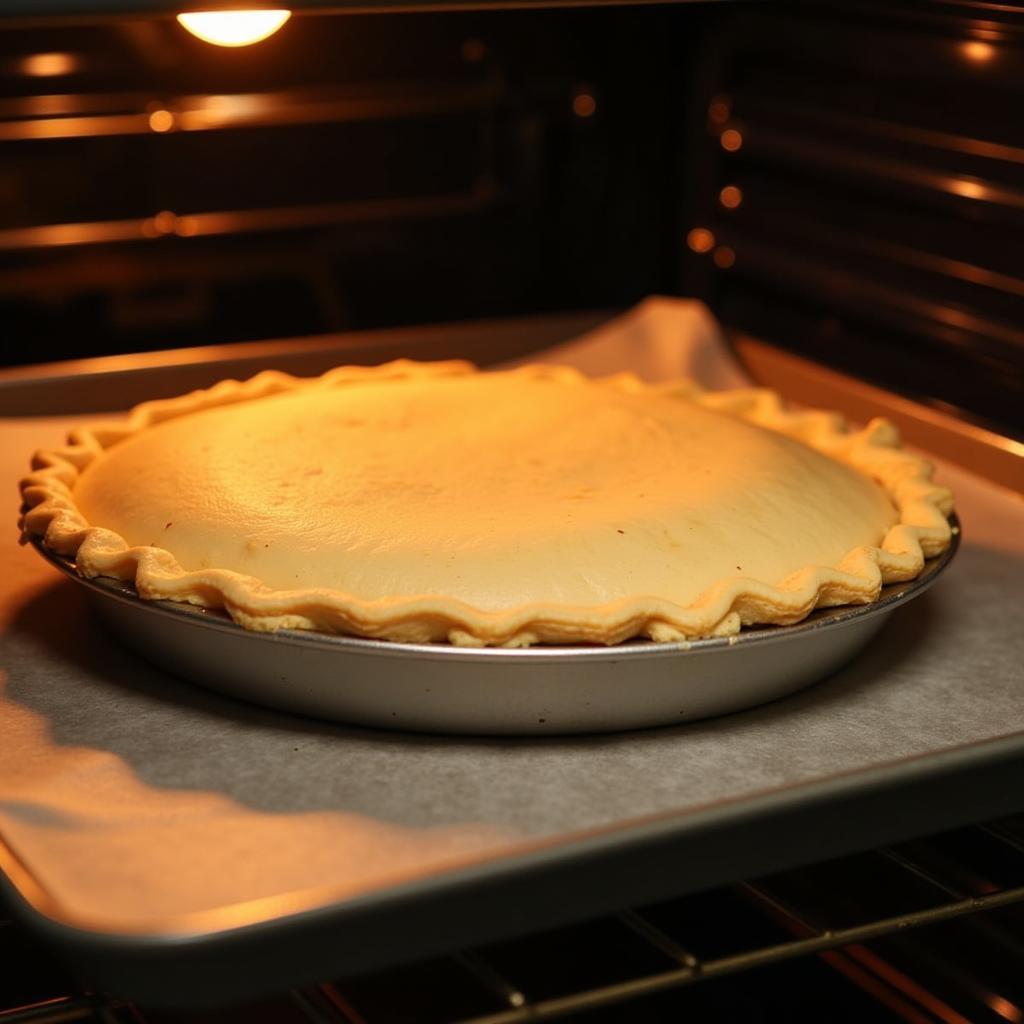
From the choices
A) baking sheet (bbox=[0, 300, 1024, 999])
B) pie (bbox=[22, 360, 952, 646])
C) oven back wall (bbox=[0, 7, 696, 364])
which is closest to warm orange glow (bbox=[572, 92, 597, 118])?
oven back wall (bbox=[0, 7, 696, 364])

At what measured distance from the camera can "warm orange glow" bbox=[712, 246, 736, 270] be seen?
7.63 ft

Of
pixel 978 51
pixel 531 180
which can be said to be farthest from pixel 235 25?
pixel 531 180

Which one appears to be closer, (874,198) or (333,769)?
(333,769)

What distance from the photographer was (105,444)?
173cm

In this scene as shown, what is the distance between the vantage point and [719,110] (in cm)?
228

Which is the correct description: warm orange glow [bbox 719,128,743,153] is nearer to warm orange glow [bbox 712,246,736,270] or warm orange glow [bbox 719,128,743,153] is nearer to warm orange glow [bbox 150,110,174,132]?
warm orange glow [bbox 712,246,736,270]

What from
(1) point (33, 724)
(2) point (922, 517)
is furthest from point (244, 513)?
(2) point (922, 517)

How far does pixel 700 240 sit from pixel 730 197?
0.28 feet

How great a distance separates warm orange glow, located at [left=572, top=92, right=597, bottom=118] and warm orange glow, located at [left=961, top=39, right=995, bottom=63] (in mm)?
648

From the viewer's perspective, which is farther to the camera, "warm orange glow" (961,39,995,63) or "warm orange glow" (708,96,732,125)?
"warm orange glow" (708,96,732,125)

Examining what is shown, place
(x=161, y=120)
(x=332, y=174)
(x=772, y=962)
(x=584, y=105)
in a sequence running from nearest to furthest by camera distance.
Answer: (x=772, y=962) < (x=161, y=120) < (x=332, y=174) < (x=584, y=105)

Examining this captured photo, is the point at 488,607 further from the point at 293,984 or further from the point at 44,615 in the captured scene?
the point at 44,615

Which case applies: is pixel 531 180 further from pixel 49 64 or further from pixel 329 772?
pixel 329 772

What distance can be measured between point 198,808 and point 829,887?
0.75 m
